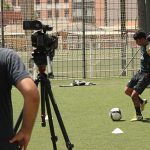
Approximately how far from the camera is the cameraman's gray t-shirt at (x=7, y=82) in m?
3.64

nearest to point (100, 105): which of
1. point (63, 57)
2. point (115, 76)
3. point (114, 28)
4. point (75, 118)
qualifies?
point (75, 118)

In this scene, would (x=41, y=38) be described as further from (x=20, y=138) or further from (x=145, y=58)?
(x=145, y=58)

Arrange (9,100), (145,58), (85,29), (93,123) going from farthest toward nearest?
(85,29), (145,58), (93,123), (9,100)

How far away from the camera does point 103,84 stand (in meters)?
17.0

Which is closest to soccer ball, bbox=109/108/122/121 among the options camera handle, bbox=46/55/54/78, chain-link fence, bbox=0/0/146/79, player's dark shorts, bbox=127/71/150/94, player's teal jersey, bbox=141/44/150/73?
player's dark shorts, bbox=127/71/150/94

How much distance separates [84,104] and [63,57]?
1112 cm

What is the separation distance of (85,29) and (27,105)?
16.8 meters

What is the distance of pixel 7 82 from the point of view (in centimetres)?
374

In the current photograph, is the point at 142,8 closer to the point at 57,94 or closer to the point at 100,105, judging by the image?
the point at 57,94

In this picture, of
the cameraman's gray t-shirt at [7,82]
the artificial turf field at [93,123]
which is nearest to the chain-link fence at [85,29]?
the artificial turf field at [93,123]

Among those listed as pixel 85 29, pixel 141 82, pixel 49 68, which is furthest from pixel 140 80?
pixel 85 29

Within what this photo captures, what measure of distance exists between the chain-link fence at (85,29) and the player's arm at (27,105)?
14892 millimetres

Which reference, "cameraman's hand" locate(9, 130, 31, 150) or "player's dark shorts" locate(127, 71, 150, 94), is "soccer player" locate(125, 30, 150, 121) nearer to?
"player's dark shorts" locate(127, 71, 150, 94)

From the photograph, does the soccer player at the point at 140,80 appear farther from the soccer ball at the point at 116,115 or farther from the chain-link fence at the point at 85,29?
the chain-link fence at the point at 85,29
